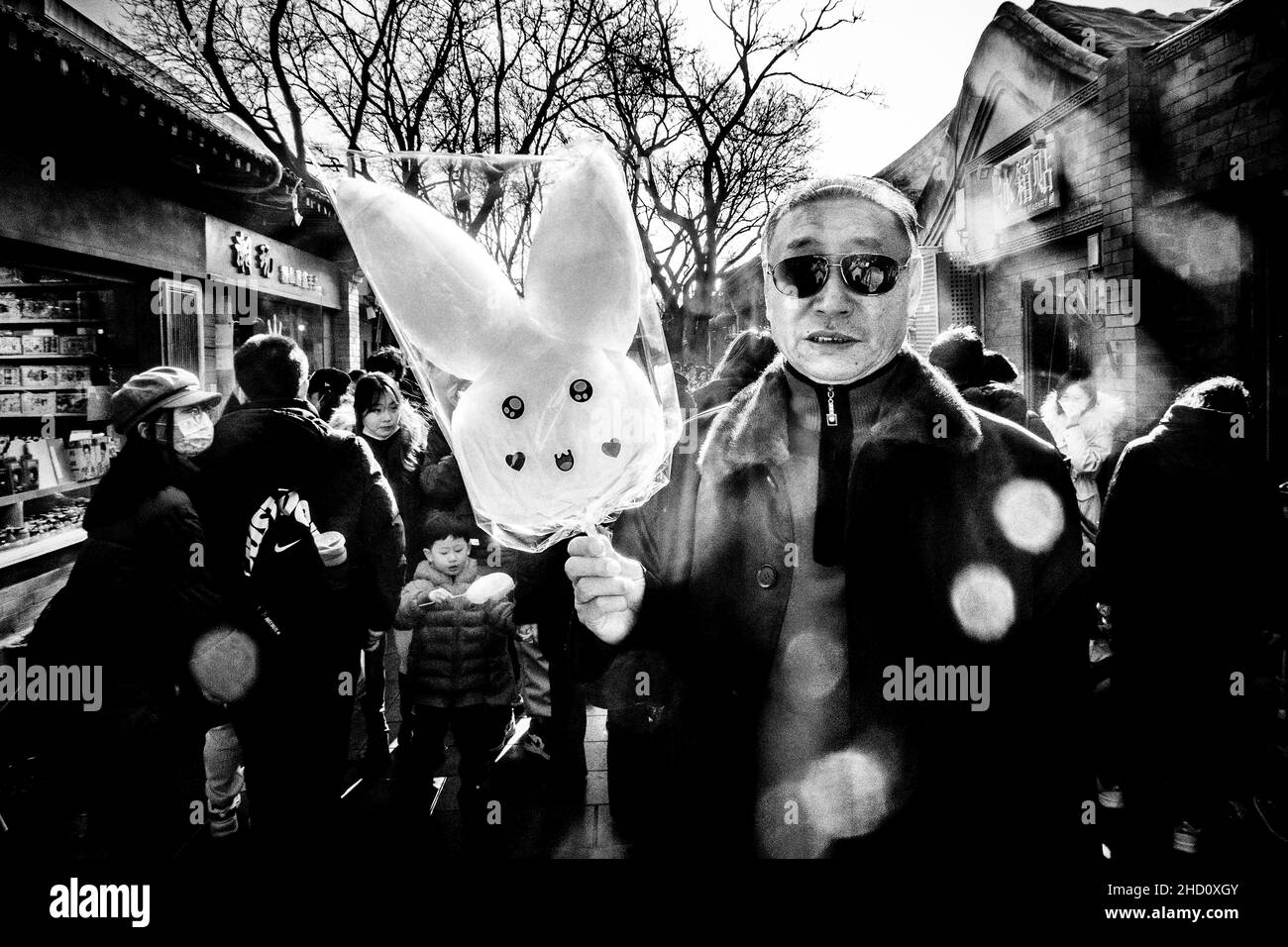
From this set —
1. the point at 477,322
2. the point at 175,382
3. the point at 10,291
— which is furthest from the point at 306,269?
the point at 477,322

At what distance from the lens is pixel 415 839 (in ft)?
10.9

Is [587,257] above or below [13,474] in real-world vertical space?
above

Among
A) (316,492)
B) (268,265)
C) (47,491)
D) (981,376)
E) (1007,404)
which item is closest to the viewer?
(316,492)

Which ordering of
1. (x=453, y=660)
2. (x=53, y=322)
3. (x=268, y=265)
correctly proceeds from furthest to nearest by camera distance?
(x=268, y=265) → (x=53, y=322) → (x=453, y=660)

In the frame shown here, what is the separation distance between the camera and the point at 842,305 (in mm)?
1661

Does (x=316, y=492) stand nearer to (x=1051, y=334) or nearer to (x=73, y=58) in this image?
(x=73, y=58)

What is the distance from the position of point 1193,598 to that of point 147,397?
405 centimetres

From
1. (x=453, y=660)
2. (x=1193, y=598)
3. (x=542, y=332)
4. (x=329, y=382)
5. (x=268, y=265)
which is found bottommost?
(x=453, y=660)

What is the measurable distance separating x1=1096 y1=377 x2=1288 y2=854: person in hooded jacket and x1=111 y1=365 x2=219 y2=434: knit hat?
3761mm

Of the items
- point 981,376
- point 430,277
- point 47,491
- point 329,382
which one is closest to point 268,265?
point 47,491

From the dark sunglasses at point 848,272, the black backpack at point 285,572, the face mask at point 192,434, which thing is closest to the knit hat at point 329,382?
the face mask at point 192,434

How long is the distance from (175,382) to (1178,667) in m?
4.05

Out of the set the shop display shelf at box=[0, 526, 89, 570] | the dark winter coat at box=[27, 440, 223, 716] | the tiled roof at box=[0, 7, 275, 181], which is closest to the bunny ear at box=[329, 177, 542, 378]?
the dark winter coat at box=[27, 440, 223, 716]
